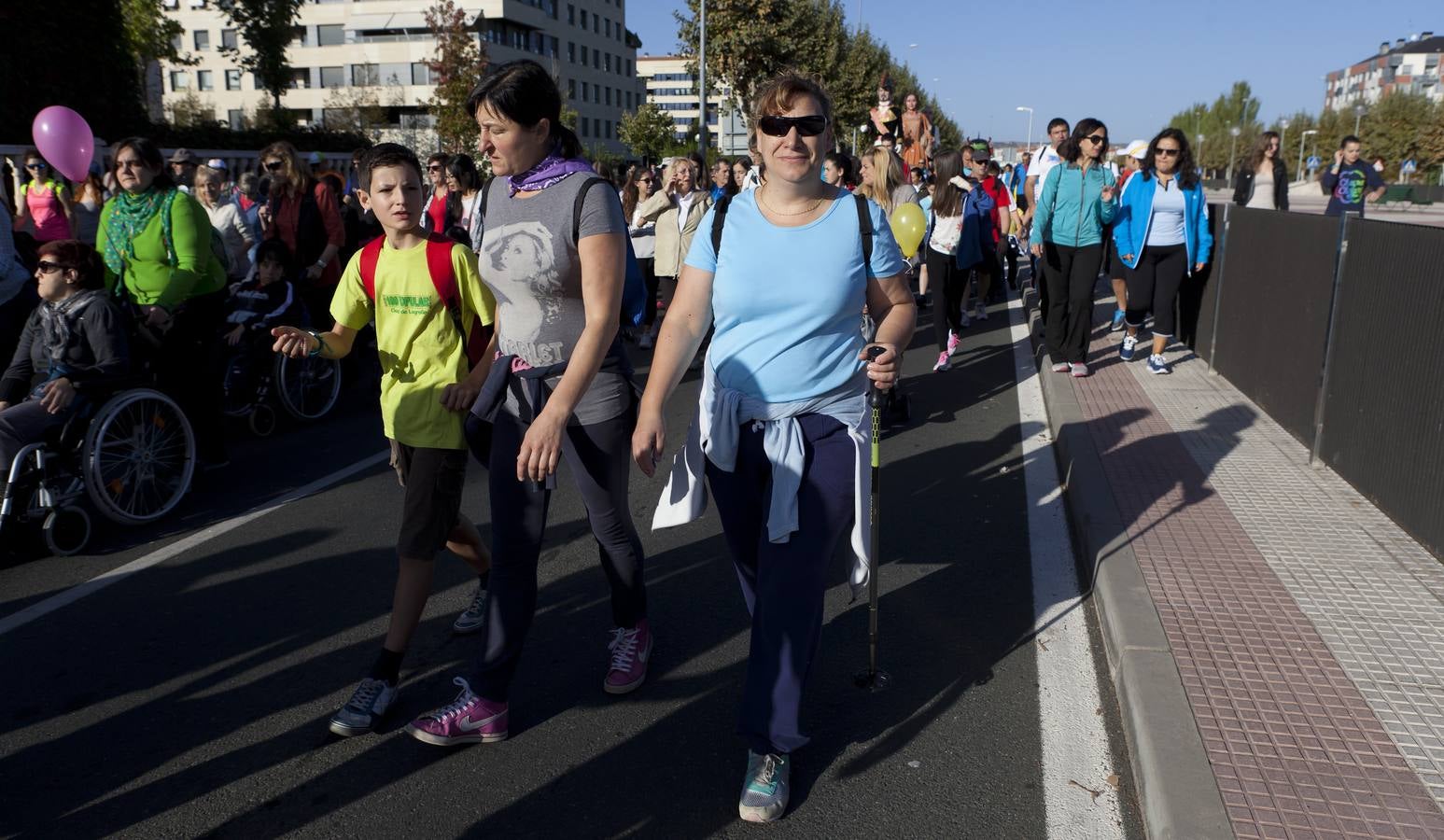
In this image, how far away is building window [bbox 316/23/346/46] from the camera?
266 ft

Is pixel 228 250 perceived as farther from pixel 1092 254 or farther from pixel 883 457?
pixel 1092 254

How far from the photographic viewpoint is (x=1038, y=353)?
10.2 meters

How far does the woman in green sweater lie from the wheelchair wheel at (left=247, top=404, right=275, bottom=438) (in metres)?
0.89

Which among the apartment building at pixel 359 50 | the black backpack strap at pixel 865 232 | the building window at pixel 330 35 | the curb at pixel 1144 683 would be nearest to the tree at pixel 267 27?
the apartment building at pixel 359 50

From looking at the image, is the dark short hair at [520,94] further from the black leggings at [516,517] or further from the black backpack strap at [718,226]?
the black leggings at [516,517]

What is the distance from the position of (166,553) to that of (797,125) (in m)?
3.94

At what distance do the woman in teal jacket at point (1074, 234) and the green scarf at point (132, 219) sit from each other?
6.42m

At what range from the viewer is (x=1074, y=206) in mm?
8859

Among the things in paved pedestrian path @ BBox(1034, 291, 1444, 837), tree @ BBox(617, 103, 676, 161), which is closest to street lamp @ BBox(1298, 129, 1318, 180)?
tree @ BBox(617, 103, 676, 161)

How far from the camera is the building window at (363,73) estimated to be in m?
77.7

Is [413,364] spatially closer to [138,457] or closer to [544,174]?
[544,174]

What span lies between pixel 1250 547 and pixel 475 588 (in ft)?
11.0

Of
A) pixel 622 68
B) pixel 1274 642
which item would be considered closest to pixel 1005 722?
pixel 1274 642

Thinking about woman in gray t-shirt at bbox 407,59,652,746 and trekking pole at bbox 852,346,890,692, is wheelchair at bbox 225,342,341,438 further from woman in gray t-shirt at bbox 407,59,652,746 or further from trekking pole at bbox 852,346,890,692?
trekking pole at bbox 852,346,890,692
